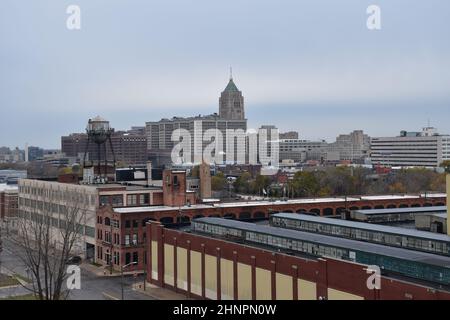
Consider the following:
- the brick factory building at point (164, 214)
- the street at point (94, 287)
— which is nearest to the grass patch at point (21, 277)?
the street at point (94, 287)

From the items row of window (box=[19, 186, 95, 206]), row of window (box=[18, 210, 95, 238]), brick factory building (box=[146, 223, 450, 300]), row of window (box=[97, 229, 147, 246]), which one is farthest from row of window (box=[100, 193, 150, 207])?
brick factory building (box=[146, 223, 450, 300])

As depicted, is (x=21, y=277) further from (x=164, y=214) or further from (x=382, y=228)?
(x=382, y=228)

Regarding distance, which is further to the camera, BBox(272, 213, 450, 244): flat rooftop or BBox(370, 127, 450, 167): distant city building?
BBox(370, 127, 450, 167): distant city building

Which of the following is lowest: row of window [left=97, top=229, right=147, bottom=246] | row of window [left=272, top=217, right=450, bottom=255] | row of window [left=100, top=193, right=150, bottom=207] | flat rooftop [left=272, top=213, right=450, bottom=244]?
row of window [left=97, top=229, right=147, bottom=246]

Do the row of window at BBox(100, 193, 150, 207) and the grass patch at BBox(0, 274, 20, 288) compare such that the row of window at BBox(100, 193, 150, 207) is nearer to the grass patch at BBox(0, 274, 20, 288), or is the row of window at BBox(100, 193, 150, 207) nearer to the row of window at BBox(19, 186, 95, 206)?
the row of window at BBox(19, 186, 95, 206)

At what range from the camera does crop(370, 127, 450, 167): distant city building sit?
169375 millimetres

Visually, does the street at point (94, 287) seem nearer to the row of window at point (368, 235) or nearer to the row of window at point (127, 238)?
the row of window at point (127, 238)

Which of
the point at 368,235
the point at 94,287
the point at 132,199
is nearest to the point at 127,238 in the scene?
the point at 94,287

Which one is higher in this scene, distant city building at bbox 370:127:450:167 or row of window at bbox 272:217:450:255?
distant city building at bbox 370:127:450:167

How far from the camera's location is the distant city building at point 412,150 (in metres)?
169

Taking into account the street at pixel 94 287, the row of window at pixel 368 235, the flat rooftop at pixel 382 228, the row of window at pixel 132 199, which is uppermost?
the row of window at pixel 132 199

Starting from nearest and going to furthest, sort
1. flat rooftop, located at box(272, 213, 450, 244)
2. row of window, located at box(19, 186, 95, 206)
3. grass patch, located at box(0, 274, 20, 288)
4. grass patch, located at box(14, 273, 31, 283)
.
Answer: flat rooftop, located at box(272, 213, 450, 244), grass patch, located at box(0, 274, 20, 288), grass patch, located at box(14, 273, 31, 283), row of window, located at box(19, 186, 95, 206)

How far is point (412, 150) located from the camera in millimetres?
175000
